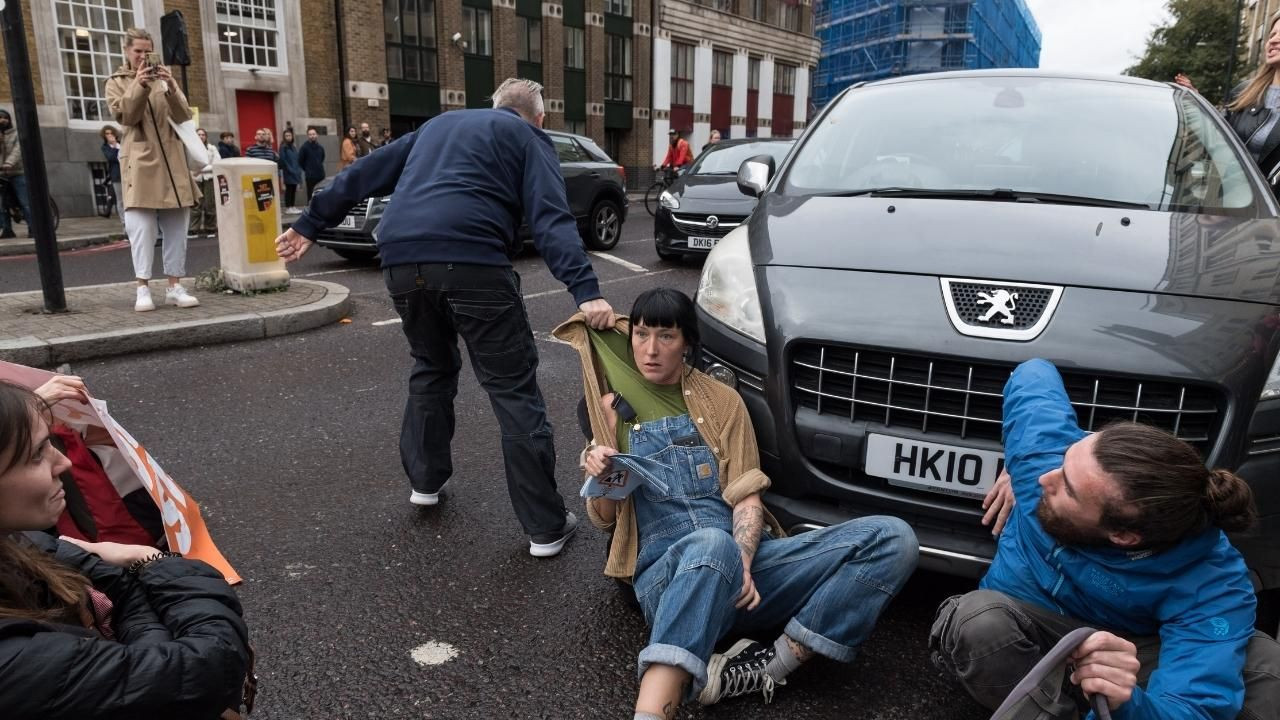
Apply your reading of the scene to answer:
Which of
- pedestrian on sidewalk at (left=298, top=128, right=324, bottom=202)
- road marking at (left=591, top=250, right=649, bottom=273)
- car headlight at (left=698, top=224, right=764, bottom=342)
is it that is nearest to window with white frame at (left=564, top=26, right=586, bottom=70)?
pedestrian on sidewalk at (left=298, top=128, right=324, bottom=202)

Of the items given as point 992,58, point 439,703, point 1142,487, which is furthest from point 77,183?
point 992,58

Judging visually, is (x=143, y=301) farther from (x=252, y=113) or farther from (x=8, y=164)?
(x=252, y=113)

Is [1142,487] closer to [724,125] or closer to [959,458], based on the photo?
[959,458]

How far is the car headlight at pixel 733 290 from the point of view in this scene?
265 cm

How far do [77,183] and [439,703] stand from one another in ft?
65.6

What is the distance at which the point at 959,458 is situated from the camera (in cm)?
234

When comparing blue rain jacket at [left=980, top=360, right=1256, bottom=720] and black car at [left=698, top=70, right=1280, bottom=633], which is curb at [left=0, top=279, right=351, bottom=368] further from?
blue rain jacket at [left=980, top=360, right=1256, bottom=720]

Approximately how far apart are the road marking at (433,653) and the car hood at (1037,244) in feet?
4.87

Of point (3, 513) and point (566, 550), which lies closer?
point (3, 513)

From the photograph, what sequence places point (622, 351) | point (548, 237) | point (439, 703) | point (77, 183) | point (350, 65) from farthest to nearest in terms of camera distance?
point (350, 65)
point (77, 183)
point (548, 237)
point (622, 351)
point (439, 703)

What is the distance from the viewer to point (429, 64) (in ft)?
87.9

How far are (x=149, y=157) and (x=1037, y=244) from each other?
6210 millimetres

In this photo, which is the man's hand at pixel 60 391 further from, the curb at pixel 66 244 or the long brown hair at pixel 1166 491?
the curb at pixel 66 244

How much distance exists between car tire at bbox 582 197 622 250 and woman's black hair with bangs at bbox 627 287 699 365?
9.60 m
